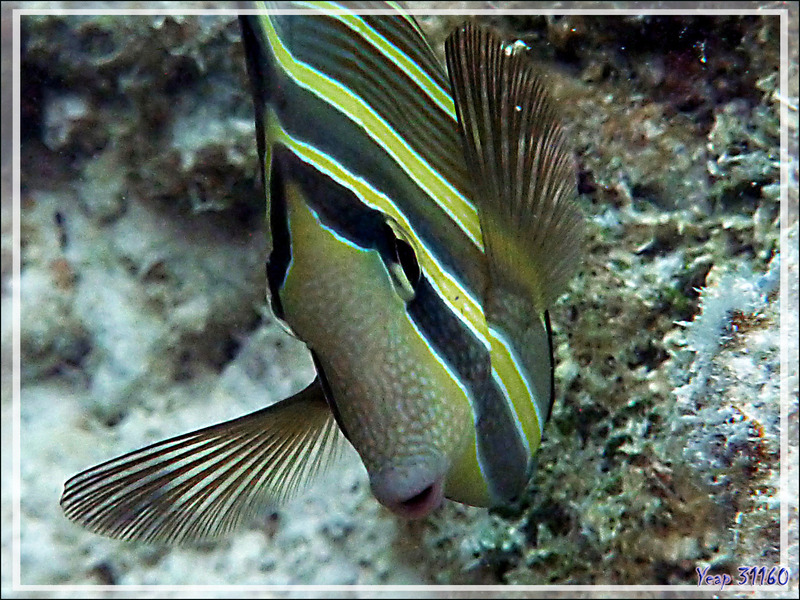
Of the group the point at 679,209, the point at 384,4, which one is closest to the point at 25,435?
the point at 384,4

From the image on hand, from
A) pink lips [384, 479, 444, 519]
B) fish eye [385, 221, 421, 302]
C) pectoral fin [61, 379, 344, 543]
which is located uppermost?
fish eye [385, 221, 421, 302]

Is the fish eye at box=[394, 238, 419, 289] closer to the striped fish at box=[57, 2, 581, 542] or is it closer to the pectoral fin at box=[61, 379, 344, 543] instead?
the striped fish at box=[57, 2, 581, 542]

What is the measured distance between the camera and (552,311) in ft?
4.92

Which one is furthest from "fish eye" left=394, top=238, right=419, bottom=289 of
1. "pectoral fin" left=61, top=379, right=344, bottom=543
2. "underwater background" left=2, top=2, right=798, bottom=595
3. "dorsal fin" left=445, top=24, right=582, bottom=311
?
"underwater background" left=2, top=2, right=798, bottom=595

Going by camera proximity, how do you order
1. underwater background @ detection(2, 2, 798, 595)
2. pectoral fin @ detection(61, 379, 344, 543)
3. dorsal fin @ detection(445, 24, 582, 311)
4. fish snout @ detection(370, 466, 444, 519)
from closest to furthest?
fish snout @ detection(370, 466, 444, 519) < dorsal fin @ detection(445, 24, 582, 311) < pectoral fin @ detection(61, 379, 344, 543) < underwater background @ detection(2, 2, 798, 595)

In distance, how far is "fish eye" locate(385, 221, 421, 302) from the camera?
712 mm

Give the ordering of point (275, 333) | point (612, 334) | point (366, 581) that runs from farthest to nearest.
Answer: point (275, 333)
point (366, 581)
point (612, 334)

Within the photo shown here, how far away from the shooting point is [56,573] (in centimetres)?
186

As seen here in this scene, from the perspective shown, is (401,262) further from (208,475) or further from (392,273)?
(208,475)

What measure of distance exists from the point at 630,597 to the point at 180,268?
1632 mm

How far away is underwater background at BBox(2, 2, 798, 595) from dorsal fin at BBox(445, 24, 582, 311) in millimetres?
509

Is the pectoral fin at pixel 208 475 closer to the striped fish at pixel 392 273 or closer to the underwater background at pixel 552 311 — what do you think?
the striped fish at pixel 392 273

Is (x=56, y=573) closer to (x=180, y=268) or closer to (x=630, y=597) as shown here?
(x=180, y=268)

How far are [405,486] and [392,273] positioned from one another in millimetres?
244
